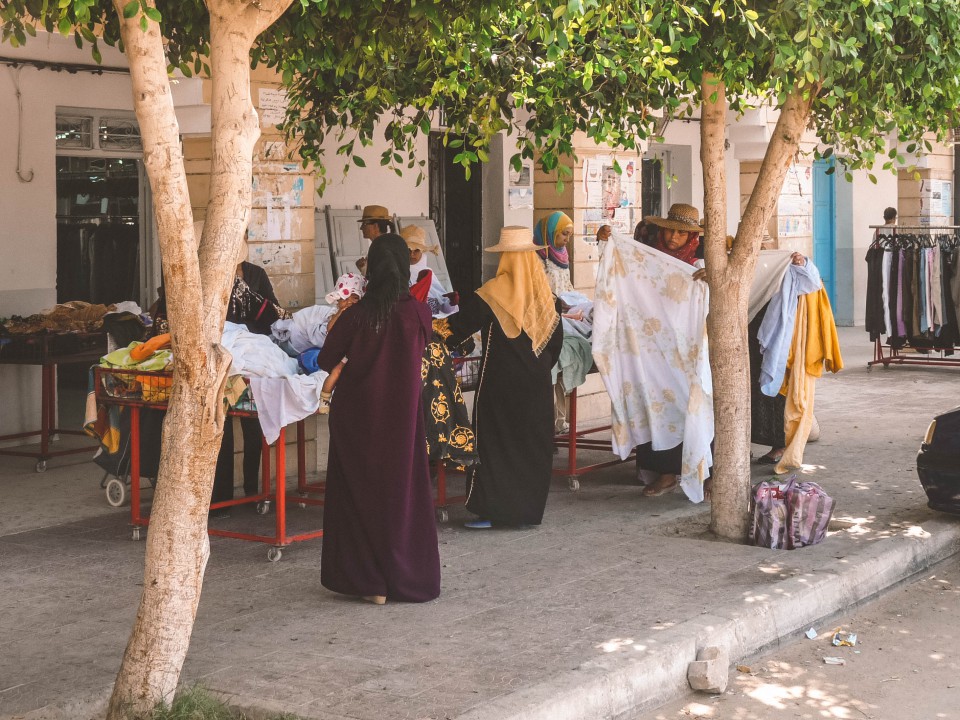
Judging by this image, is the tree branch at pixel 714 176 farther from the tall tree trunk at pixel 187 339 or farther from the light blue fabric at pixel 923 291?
the light blue fabric at pixel 923 291

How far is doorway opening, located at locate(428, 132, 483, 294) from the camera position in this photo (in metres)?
14.6

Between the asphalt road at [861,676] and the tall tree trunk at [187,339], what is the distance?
6.27ft

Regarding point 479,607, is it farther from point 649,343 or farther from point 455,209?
point 455,209

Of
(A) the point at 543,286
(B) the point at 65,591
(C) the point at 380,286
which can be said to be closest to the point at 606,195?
(A) the point at 543,286

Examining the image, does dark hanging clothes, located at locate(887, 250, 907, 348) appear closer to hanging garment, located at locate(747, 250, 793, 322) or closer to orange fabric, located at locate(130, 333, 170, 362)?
hanging garment, located at locate(747, 250, 793, 322)

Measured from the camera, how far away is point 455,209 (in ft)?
48.6

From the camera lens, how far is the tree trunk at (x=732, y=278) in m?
7.54

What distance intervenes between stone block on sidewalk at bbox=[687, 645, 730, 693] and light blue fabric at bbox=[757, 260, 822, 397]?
163 inches

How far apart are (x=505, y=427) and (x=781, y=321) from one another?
98.7 inches

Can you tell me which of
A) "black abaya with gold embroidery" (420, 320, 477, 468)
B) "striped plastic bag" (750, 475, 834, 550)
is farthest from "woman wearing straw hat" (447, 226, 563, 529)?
"striped plastic bag" (750, 475, 834, 550)

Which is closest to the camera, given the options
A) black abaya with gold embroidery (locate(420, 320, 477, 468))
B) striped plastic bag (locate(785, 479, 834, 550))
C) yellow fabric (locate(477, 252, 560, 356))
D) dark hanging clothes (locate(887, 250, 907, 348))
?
striped plastic bag (locate(785, 479, 834, 550))

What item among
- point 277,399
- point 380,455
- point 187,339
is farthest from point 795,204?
point 187,339

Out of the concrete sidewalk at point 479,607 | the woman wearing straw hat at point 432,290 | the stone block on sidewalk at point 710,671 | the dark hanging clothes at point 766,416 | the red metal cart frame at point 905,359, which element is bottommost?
the stone block on sidewalk at point 710,671

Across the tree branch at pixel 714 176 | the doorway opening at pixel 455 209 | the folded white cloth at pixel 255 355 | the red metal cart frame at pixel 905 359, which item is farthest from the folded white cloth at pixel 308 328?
the red metal cart frame at pixel 905 359
